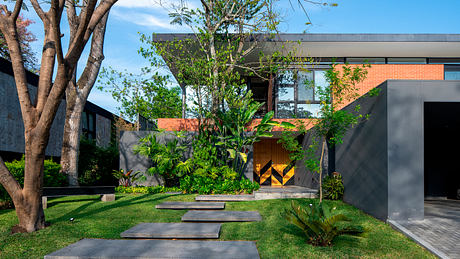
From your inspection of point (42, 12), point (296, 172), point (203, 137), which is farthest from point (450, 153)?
point (42, 12)

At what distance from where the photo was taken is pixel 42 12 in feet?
20.6

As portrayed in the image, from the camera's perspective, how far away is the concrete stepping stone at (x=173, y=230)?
5805 millimetres

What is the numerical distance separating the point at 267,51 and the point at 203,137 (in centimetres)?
519

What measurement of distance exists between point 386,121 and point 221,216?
4.18 m

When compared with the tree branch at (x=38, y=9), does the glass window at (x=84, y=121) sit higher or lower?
lower

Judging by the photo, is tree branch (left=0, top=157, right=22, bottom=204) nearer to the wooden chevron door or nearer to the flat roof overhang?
the flat roof overhang

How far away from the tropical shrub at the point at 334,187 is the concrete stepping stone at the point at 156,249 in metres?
4.78

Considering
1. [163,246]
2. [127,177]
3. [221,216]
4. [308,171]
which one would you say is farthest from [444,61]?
[163,246]

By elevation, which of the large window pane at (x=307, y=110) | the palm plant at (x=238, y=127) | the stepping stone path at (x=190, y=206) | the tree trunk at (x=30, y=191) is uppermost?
the large window pane at (x=307, y=110)

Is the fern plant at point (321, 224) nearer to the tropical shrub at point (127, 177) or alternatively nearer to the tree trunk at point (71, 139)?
the tropical shrub at point (127, 177)

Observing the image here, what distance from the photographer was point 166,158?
36.9ft

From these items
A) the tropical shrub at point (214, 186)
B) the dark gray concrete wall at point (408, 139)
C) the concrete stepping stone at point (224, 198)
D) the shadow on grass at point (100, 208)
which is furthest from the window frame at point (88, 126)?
the dark gray concrete wall at point (408, 139)

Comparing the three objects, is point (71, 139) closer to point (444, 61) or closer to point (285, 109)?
point (285, 109)

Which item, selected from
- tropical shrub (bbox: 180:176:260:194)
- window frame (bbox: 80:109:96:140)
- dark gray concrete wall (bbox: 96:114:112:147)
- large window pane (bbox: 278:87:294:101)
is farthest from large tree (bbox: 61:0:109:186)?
dark gray concrete wall (bbox: 96:114:112:147)
